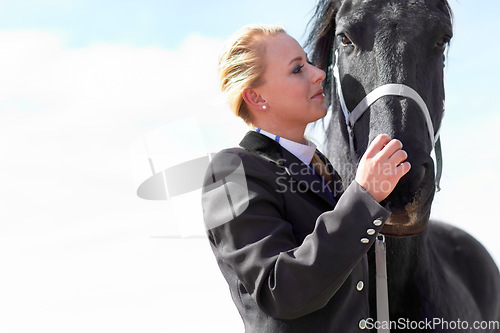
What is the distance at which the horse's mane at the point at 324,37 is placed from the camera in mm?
3424

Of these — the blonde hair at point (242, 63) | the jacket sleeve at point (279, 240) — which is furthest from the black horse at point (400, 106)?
the blonde hair at point (242, 63)

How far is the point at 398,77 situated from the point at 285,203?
→ 103cm

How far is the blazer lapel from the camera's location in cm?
213

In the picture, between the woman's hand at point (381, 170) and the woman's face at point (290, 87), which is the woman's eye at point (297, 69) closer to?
the woman's face at point (290, 87)

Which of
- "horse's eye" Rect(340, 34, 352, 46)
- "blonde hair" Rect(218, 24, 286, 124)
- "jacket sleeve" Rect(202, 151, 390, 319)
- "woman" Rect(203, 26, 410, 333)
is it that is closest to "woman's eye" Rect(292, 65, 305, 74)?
"woman" Rect(203, 26, 410, 333)

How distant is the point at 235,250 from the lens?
6.27ft

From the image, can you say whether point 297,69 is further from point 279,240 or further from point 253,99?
point 279,240

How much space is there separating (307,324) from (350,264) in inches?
11.8

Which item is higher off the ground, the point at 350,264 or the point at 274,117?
the point at 274,117

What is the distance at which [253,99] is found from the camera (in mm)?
Result: 2266

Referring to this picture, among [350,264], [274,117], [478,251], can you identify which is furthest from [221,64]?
[478,251]

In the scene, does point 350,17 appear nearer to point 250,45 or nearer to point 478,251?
point 250,45

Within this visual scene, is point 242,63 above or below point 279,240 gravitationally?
above

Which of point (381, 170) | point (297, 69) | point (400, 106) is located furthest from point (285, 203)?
point (400, 106)
